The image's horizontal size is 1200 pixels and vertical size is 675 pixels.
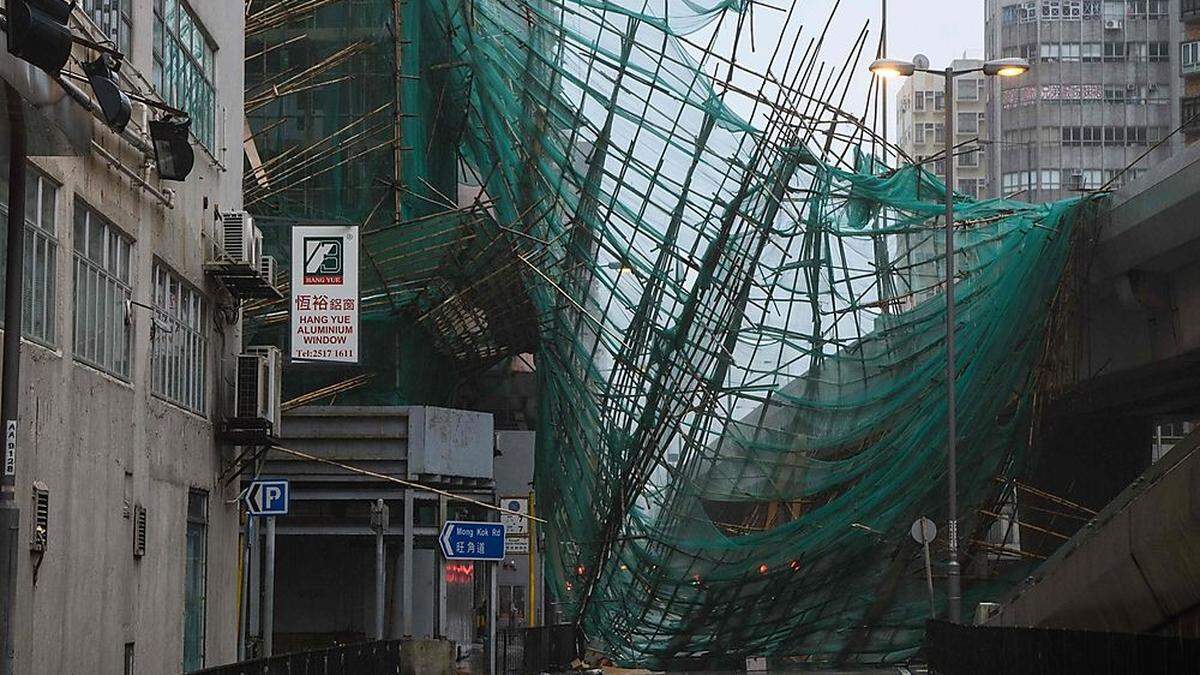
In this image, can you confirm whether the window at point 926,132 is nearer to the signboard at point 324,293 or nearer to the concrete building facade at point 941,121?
the concrete building facade at point 941,121

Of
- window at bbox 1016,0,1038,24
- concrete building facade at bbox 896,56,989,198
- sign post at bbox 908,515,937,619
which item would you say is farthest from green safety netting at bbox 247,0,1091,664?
concrete building facade at bbox 896,56,989,198

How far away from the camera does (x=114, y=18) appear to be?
21.4 metres

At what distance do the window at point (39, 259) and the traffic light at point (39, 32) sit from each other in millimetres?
4374

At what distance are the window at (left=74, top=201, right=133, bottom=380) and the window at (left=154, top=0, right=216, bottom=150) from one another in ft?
10.5

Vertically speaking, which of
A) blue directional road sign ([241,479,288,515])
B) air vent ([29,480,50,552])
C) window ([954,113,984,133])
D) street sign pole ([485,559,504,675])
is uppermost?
window ([954,113,984,133])

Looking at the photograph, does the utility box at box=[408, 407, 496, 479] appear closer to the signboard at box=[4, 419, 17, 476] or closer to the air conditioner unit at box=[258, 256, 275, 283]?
the air conditioner unit at box=[258, 256, 275, 283]

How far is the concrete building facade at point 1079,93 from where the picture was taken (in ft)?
336

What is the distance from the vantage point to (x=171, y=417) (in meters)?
24.5

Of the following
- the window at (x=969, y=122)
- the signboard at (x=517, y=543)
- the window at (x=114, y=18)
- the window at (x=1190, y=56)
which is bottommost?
the signboard at (x=517, y=543)

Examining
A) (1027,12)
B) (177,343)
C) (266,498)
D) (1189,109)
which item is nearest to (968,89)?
(1027,12)

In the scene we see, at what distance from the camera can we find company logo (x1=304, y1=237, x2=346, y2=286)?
2923cm

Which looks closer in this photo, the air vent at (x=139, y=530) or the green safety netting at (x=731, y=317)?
the air vent at (x=139, y=530)

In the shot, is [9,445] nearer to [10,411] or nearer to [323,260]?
[10,411]

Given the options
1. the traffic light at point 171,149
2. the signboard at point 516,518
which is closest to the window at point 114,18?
the traffic light at point 171,149
